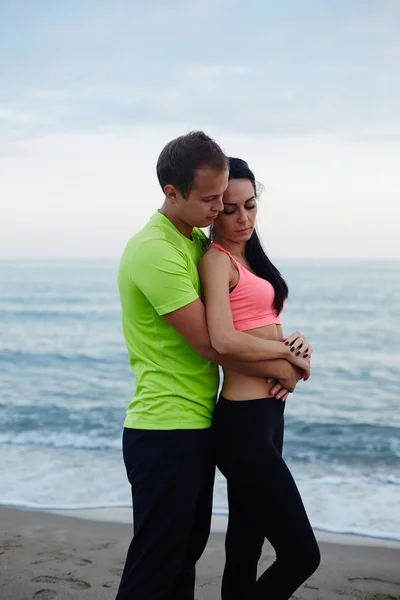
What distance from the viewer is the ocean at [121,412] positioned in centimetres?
585

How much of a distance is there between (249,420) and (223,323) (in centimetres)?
36

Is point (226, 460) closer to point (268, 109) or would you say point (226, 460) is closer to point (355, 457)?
point (355, 457)

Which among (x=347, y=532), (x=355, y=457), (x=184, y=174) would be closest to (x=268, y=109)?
(x=355, y=457)

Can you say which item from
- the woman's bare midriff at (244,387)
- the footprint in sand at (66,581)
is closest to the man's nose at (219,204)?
the woman's bare midriff at (244,387)

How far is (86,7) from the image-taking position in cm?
1340

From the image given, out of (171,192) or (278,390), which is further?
(278,390)

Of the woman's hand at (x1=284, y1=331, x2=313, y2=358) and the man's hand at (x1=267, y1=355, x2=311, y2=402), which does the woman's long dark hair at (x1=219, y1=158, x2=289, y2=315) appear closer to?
the woman's hand at (x1=284, y1=331, x2=313, y2=358)

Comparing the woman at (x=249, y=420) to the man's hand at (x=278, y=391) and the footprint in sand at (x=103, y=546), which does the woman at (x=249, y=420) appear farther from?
the footprint in sand at (x=103, y=546)

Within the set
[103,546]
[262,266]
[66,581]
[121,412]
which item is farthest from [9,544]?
[121,412]

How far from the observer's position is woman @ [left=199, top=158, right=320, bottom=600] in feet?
7.73

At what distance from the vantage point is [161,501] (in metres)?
2.33

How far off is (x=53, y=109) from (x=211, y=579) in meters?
20.1

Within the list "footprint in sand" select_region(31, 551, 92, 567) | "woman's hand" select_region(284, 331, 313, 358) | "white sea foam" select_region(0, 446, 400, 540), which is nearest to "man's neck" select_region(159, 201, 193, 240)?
"woman's hand" select_region(284, 331, 313, 358)

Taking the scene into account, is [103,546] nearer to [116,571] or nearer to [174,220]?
[116,571]
